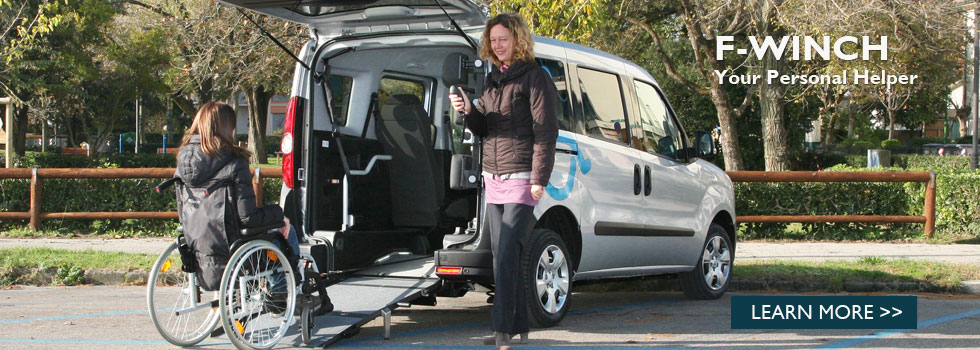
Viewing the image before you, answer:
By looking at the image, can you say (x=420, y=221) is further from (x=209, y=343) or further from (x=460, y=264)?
(x=209, y=343)

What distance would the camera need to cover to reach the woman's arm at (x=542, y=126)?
595cm

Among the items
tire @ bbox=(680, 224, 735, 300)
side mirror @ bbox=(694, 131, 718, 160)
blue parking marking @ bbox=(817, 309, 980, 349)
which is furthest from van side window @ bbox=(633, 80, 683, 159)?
blue parking marking @ bbox=(817, 309, 980, 349)

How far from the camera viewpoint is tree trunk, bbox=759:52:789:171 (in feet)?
66.6

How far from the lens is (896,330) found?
23.4 ft

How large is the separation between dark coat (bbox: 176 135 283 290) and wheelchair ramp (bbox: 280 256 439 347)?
68cm

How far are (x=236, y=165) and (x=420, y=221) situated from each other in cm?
202

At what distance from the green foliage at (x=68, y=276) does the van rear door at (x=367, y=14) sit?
4257 mm

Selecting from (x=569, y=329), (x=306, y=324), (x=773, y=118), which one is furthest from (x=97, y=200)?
(x=773, y=118)

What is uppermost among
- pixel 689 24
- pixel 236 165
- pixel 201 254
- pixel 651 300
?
pixel 689 24

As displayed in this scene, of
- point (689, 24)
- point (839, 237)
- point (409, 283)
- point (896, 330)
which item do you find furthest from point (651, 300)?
point (689, 24)

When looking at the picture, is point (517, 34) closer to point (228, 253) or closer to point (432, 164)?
point (432, 164)

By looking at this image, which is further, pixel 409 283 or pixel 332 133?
pixel 332 133

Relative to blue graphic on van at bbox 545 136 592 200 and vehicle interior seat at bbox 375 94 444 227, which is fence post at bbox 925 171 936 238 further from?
vehicle interior seat at bbox 375 94 444 227

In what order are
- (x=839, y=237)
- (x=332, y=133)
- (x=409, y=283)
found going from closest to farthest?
(x=409, y=283)
(x=332, y=133)
(x=839, y=237)
